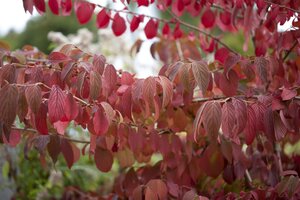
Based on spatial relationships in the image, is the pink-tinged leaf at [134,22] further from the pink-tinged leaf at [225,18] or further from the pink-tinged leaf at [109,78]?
the pink-tinged leaf at [109,78]

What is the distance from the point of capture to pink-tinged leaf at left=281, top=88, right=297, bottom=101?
157 cm

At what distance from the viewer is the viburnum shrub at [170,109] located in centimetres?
145

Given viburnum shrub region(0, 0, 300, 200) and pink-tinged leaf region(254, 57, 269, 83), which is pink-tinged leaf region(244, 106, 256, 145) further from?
pink-tinged leaf region(254, 57, 269, 83)

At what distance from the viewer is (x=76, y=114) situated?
1.46m

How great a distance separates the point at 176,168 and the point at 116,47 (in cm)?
324

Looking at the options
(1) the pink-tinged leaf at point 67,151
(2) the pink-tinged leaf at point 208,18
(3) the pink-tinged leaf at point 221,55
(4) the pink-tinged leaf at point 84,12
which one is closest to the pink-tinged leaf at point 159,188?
(1) the pink-tinged leaf at point 67,151

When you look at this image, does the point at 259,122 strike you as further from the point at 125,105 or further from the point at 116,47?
the point at 116,47

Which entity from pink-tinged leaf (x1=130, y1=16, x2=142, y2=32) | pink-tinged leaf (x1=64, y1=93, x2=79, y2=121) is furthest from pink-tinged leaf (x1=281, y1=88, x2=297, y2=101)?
pink-tinged leaf (x1=130, y1=16, x2=142, y2=32)

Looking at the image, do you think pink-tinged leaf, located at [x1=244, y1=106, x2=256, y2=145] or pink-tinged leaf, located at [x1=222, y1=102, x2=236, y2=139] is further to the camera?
pink-tinged leaf, located at [x1=244, y1=106, x2=256, y2=145]

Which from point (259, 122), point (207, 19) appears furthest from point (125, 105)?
point (207, 19)

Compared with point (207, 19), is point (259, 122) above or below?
below

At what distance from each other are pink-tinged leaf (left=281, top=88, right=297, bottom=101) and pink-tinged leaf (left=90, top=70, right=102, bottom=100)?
1.87ft

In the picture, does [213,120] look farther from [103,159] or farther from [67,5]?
[67,5]

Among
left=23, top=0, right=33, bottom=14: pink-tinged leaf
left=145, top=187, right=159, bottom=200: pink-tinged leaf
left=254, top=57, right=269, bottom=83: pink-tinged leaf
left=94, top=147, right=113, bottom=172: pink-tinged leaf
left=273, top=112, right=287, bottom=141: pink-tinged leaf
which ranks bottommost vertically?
left=145, top=187, right=159, bottom=200: pink-tinged leaf
